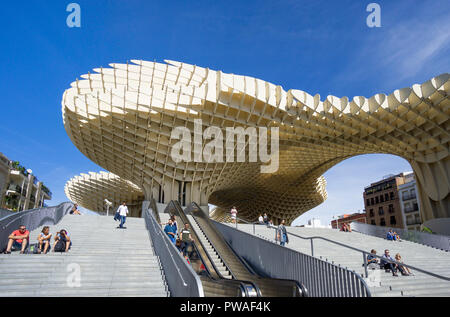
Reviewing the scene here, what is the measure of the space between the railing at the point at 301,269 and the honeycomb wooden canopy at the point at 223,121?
41.2ft

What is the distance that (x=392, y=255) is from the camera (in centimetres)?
1313

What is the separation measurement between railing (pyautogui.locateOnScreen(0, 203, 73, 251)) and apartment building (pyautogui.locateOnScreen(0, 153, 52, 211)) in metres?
26.2

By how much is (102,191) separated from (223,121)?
34637 mm

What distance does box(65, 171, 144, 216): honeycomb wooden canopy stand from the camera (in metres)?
48.3

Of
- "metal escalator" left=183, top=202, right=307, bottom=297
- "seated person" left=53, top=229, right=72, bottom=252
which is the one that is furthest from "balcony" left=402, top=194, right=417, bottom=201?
"seated person" left=53, top=229, right=72, bottom=252

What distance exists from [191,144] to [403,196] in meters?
44.8

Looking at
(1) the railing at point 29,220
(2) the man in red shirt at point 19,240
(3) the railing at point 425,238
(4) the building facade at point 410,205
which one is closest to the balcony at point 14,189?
(1) the railing at point 29,220

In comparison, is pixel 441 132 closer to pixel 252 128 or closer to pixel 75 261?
pixel 252 128

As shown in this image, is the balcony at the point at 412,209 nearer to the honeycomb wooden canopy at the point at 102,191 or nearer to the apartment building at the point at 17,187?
the honeycomb wooden canopy at the point at 102,191

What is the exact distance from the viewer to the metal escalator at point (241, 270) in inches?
251

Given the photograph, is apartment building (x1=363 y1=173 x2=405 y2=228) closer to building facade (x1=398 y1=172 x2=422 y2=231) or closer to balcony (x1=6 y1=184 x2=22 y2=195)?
building facade (x1=398 y1=172 x2=422 y2=231)

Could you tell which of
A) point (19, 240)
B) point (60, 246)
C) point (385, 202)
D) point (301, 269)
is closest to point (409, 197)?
point (385, 202)

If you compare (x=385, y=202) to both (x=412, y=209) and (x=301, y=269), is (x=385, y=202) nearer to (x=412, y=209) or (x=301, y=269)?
(x=412, y=209)

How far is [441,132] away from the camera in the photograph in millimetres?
23688
